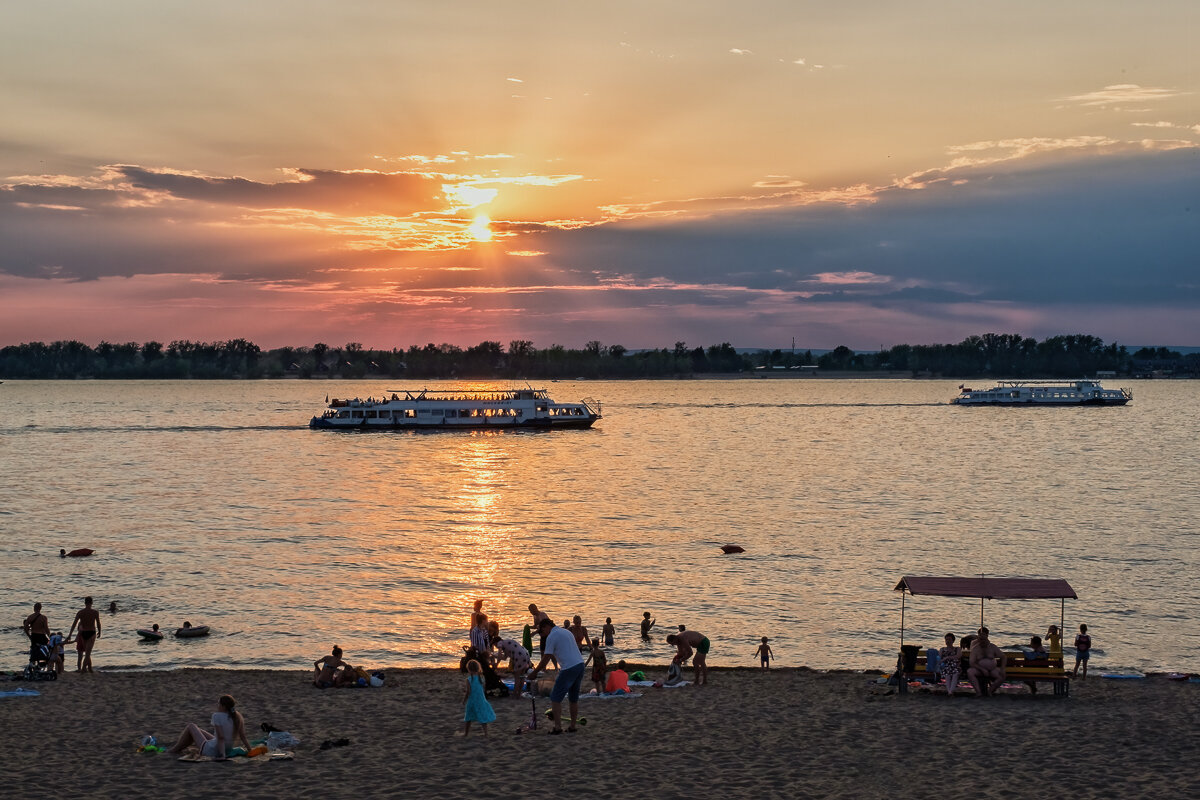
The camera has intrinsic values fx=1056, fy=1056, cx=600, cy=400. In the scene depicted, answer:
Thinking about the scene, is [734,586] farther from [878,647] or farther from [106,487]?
[106,487]

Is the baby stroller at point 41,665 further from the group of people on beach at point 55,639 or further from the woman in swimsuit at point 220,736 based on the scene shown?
the woman in swimsuit at point 220,736

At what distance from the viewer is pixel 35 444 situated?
481 feet

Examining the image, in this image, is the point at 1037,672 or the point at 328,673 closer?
the point at 1037,672

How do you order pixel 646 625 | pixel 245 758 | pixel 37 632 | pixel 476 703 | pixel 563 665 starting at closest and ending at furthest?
pixel 245 758 < pixel 563 665 < pixel 476 703 < pixel 37 632 < pixel 646 625

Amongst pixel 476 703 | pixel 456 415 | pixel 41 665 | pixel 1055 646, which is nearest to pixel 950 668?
pixel 1055 646

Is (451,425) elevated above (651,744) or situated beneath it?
situated beneath

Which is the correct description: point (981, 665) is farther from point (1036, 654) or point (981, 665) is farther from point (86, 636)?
point (86, 636)

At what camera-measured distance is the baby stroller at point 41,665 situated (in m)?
26.5

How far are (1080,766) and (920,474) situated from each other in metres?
85.9

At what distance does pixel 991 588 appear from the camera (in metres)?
25.8

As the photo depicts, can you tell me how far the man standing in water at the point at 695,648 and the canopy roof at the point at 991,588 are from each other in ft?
17.6

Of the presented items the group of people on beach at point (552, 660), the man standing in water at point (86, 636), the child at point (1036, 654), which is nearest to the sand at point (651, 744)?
the group of people on beach at point (552, 660)

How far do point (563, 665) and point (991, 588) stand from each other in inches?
482

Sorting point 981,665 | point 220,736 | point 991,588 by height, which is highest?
point 991,588
